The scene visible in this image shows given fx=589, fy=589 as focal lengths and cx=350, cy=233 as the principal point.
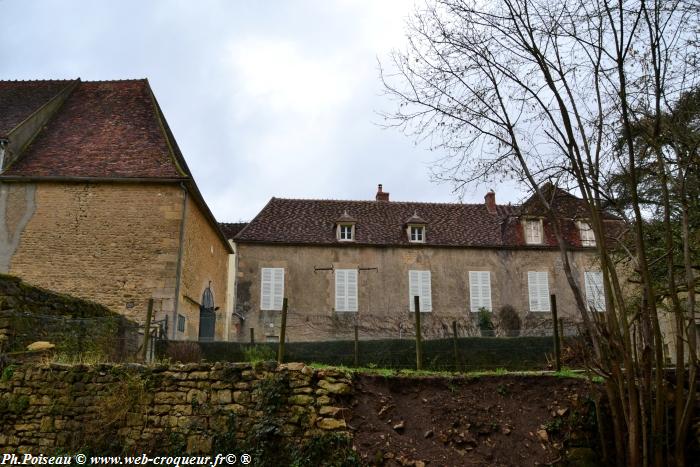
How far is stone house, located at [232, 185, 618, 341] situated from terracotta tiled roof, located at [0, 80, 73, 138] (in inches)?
308

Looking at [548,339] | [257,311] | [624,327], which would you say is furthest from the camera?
[257,311]

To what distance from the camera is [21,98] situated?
55.5 feet

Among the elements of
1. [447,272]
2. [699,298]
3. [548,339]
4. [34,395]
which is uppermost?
[447,272]

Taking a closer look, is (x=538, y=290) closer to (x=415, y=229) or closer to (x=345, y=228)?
(x=415, y=229)

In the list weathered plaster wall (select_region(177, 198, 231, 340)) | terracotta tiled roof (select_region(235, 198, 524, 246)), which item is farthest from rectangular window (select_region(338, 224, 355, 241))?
weathered plaster wall (select_region(177, 198, 231, 340))

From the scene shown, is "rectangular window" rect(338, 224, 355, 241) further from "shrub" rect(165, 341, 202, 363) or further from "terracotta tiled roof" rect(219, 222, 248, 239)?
"shrub" rect(165, 341, 202, 363)

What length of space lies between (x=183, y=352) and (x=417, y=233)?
1295 cm

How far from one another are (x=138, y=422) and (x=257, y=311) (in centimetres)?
1356

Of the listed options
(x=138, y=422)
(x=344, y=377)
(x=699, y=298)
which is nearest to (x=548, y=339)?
(x=699, y=298)

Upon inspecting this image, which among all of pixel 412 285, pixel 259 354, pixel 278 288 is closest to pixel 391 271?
pixel 412 285

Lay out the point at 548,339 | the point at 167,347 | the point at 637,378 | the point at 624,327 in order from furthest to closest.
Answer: the point at 548,339
the point at 167,347
the point at 637,378
the point at 624,327

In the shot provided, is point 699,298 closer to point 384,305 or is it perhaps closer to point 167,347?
point 384,305

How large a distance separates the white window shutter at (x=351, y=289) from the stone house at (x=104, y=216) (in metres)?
6.92

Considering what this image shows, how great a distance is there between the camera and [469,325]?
2145 cm
